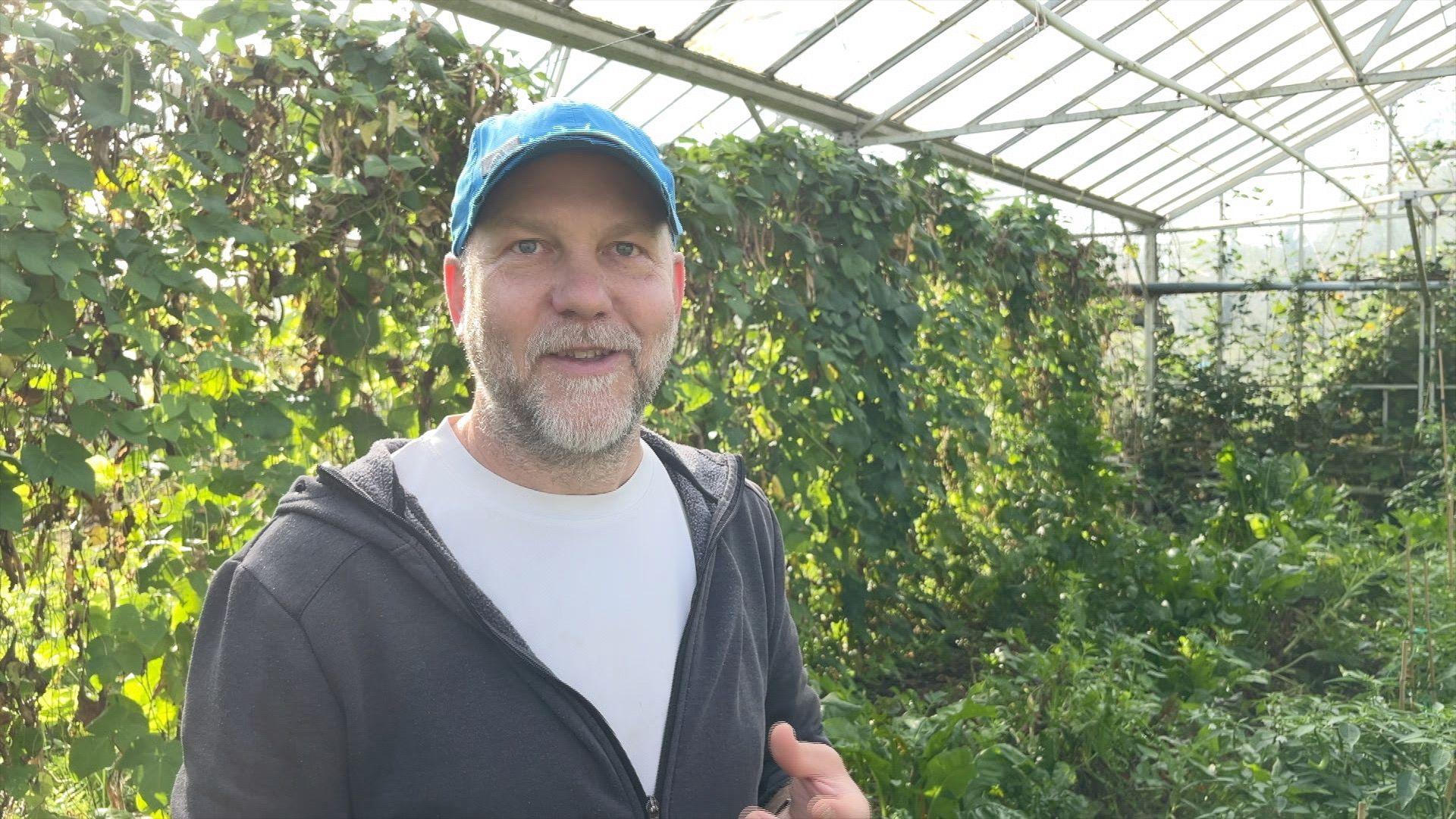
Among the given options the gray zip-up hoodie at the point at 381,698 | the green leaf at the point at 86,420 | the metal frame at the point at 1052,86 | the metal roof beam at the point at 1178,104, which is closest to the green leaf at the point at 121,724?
the green leaf at the point at 86,420

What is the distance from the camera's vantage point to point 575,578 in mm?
1260

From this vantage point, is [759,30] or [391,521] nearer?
[391,521]

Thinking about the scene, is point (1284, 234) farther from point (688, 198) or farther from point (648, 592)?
point (648, 592)

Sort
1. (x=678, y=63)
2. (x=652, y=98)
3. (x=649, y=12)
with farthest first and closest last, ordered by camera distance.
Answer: (x=652, y=98) < (x=678, y=63) < (x=649, y=12)

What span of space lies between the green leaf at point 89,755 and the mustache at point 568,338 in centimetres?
120

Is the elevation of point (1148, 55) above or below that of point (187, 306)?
above

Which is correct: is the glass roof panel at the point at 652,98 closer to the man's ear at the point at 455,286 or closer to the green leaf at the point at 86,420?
the green leaf at the point at 86,420

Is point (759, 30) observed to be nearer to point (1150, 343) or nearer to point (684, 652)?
point (684, 652)

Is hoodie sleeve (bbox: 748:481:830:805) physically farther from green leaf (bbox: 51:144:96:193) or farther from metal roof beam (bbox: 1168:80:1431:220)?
metal roof beam (bbox: 1168:80:1431:220)

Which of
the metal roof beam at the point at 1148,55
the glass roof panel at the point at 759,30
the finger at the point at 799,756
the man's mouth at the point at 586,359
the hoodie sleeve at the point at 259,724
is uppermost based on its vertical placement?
the metal roof beam at the point at 1148,55

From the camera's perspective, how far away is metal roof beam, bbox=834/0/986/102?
6.32m

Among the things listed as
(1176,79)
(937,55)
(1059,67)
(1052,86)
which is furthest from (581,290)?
(1176,79)

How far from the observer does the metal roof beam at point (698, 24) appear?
204 inches

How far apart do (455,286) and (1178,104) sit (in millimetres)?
6366
